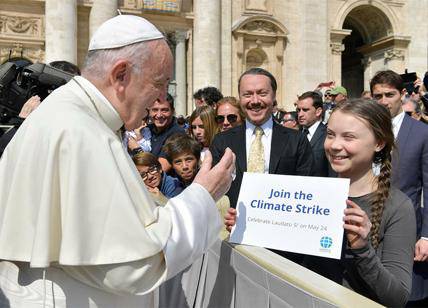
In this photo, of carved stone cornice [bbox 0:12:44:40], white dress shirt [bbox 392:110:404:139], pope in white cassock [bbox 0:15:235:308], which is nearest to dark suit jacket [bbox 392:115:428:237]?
white dress shirt [bbox 392:110:404:139]

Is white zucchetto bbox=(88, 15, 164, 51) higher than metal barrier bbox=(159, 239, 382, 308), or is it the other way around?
white zucchetto bbox=(88, 15, 164, 51)

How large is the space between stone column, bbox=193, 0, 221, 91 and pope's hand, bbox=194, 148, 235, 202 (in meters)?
17.4

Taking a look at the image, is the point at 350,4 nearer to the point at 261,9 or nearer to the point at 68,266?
the point at 261,9

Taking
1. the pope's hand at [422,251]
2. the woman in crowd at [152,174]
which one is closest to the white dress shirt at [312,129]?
the woman in crowd at [152,174]

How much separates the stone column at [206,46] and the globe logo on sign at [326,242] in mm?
17383

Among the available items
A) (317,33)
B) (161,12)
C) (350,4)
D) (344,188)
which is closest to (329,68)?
(317,33)

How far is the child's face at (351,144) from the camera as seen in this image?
2371 millimetres

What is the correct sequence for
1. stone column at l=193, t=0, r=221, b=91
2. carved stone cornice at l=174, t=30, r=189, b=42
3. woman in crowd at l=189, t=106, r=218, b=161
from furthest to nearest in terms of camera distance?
carved stone cornice at l=174, t=30, r=189, b=42, stone column at l=193, t=0, r=221, b=91, woman in crowd at l=189, t=106, r=218, b=161

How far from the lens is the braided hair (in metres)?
2.34

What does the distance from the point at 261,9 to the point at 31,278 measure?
2032cm

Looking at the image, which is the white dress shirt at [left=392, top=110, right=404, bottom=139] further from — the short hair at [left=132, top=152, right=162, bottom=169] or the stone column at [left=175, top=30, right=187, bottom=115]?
the stone column at [left=175, top=30, right=187, bottom=115]

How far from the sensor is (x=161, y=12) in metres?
19.4

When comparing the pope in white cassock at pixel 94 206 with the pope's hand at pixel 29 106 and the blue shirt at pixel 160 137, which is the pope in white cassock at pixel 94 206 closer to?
the pope's hand at pixel 29 106

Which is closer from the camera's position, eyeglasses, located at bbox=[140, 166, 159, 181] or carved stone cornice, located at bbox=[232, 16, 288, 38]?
eyeglasses, located at bbox=[140, 166, 159, 181]
